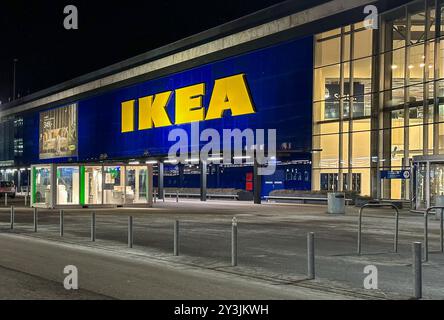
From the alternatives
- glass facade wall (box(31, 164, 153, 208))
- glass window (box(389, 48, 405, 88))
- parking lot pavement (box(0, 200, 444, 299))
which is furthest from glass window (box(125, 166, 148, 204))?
glass window (box(389, 48, 405, 88))

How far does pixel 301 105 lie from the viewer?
44.3m

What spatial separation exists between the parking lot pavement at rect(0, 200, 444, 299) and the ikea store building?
10.1 m

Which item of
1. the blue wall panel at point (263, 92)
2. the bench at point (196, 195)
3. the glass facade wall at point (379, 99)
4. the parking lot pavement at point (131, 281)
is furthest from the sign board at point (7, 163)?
the parking lot pavement at point (131, 281)

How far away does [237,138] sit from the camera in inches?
1911

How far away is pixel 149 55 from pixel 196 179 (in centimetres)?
1348

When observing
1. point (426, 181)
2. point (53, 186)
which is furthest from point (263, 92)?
point (426, 181)

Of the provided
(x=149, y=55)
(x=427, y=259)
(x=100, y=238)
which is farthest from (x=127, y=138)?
(x=427, y=259)

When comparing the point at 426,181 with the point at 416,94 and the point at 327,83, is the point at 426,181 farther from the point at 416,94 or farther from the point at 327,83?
the point at 327,83

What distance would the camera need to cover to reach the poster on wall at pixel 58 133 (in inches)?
3000

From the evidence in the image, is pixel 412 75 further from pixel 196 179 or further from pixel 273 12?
pixel 196 179

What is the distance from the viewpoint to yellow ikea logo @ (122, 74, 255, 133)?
48.9 m

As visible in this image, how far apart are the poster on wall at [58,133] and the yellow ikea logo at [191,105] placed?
47.9 feet

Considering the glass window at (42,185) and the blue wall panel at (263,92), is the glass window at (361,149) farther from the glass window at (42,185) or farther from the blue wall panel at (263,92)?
the glass window at (42,185)

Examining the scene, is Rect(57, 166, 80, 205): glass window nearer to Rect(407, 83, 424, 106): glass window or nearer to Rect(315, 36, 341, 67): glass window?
Rect(315, 36, 341, 67): glass window
